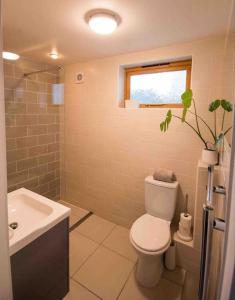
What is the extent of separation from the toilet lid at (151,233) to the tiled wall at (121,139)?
35 centimetres

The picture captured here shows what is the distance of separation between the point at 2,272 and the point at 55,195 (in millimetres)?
2316

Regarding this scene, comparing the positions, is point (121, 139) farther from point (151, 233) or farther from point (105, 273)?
point (105, 273)

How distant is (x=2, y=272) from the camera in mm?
612

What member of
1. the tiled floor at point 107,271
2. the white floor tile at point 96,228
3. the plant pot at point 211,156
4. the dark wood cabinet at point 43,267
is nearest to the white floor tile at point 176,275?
the tiled floor at point 107,271

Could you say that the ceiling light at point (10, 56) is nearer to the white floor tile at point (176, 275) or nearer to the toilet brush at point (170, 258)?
the toilet brush at point (170, 258)

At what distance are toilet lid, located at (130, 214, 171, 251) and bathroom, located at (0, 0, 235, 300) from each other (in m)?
0.01

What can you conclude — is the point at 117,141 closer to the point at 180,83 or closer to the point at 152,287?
the point at 180,83

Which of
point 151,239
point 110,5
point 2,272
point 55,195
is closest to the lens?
point 2,272

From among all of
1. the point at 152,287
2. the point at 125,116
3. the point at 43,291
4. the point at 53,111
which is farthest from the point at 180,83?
the point at 43,291

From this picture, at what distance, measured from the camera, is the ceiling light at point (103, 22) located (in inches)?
Result: 50.4

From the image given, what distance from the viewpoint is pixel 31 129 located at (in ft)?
7.81

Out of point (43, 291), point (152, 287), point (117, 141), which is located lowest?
point (152, 287)

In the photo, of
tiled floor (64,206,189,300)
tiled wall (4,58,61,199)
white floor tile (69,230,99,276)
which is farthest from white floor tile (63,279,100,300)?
tiled wall (4,58,61,199)

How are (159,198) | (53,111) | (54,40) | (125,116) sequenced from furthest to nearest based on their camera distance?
(53,111), (125,116), (159,198), (54,40)
